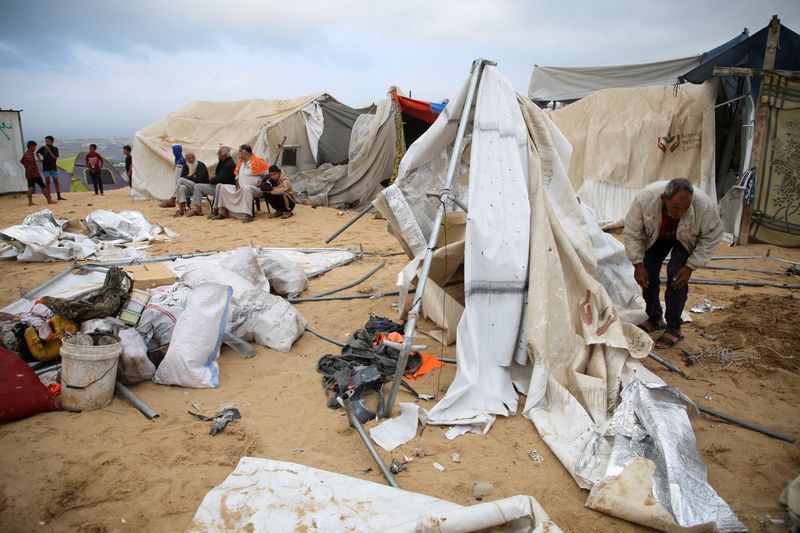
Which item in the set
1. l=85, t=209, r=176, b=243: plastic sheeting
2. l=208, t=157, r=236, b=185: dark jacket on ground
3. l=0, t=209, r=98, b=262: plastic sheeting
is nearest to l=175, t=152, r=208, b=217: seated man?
l=208, t=157, r=236, b=185: dark jacket on ground

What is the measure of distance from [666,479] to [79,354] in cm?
320

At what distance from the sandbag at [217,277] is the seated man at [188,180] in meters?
6.22

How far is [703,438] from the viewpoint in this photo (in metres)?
2.75

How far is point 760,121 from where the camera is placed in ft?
22.1

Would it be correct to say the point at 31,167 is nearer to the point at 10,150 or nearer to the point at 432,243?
the point at 10,150

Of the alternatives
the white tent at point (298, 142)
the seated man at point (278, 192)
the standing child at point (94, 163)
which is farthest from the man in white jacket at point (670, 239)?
the standing child at point (94, 163)

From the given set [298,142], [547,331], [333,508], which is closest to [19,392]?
[333,508]

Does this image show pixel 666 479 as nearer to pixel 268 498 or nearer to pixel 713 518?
pixel 713 518

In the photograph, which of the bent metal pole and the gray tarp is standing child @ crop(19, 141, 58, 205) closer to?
the gray tarp

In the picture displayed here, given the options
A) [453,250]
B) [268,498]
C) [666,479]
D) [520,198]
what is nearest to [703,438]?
[666,479]

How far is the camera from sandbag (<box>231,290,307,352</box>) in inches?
150

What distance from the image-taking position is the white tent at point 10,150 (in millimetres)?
12422

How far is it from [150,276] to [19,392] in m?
1.89

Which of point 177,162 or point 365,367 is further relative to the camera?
point 177,162
